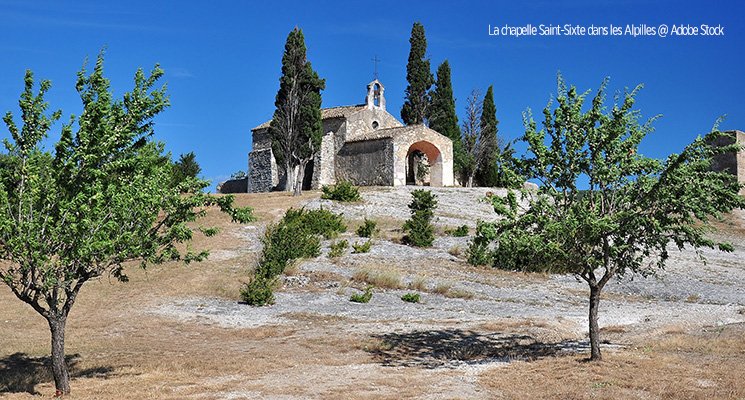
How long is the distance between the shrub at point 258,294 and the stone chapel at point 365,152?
26.3 meters

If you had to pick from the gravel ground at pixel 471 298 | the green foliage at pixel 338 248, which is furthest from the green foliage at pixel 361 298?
the green foliage at pixel 338 248

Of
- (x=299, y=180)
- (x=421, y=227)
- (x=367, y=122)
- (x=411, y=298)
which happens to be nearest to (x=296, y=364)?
(x=411, y=298)

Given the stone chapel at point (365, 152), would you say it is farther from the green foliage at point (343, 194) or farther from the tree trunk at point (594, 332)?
the tree trunk at point (594, 332)

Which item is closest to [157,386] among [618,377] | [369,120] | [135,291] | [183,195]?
[183,195]

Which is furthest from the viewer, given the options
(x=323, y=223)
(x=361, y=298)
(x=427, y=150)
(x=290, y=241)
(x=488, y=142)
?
(x=488, y=142)

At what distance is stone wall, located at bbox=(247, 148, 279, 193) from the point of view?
180 ft

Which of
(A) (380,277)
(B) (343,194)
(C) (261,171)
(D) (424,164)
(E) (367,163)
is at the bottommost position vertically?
(A) (380,277)

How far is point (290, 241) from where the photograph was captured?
94.1 ft

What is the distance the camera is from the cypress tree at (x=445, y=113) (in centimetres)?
5568

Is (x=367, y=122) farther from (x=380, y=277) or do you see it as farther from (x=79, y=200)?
(x=79, y=200)

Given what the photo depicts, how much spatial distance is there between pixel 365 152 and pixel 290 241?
2308 centimetres

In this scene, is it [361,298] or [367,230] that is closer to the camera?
[361,298]

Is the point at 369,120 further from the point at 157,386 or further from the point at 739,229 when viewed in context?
the point at 157,386

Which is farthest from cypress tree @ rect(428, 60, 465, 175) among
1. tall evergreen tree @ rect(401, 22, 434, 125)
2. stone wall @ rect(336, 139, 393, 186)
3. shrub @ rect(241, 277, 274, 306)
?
shrub @ rect(241, 277, 274, 306)
